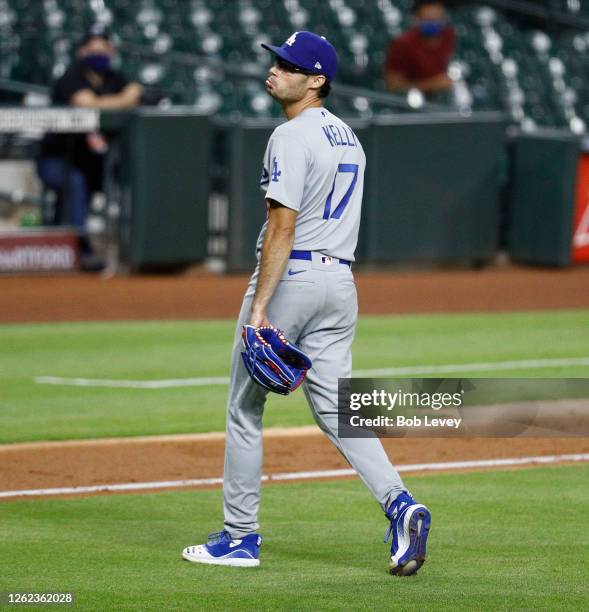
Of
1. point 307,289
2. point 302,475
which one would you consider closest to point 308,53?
point 307,289

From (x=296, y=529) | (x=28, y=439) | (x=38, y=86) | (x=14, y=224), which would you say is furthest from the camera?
(x=38, y=86)

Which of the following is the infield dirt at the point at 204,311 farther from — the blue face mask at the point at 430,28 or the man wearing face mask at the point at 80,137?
the blue face mask at the point at 430,28

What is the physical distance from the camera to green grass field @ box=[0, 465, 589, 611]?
4586mm

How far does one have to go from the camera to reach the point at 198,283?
1448 cm

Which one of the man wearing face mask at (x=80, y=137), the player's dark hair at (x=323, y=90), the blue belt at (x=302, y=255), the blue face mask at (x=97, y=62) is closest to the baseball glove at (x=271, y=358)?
the blue belt at (x=302, y=255)

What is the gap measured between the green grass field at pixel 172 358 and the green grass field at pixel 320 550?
1.89m

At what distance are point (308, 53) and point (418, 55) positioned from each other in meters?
12.3

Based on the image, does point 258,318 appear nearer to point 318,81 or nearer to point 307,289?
point 307,289

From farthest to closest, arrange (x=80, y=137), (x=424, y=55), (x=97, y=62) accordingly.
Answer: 1. (x=424, y=55)
2. (x=80, y=137)
3. (x=97, y=62)

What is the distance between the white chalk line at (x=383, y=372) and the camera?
31.1 feet

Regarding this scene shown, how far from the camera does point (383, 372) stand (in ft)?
32.6

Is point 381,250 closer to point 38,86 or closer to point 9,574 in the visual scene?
point 38,86

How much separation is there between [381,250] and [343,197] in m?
10.5

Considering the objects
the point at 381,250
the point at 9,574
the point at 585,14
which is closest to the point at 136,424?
the point at 9,574
